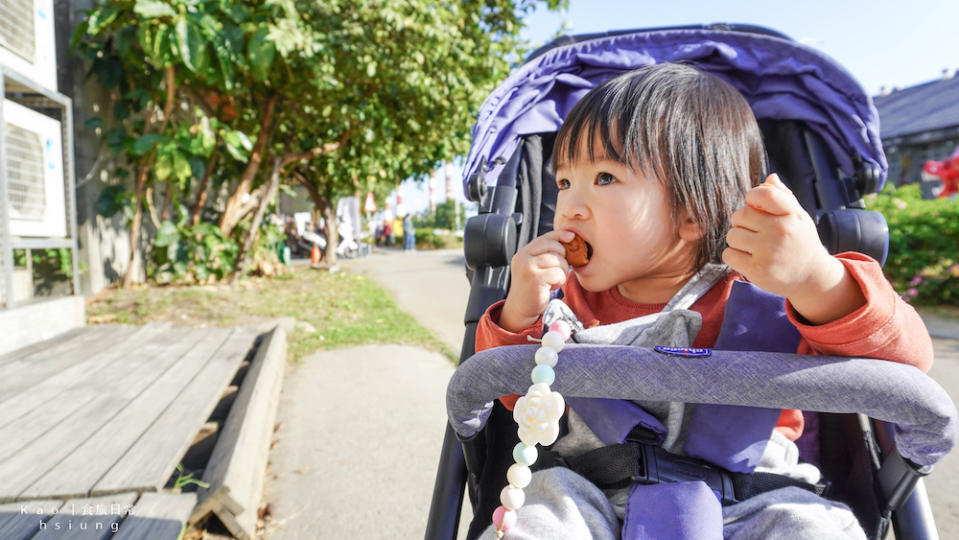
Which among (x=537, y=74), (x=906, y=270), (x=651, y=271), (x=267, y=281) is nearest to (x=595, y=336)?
(x=651, y=271)

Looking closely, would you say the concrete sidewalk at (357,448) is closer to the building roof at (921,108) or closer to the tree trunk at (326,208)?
the tree trunk at (326,208)

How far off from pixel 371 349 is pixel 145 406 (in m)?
2.50

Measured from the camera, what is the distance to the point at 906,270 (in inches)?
244

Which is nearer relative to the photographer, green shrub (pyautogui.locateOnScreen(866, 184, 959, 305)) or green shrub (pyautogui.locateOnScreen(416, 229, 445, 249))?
green shrub (pyautogui.locateOnScreen(866, 184, 959, 305))

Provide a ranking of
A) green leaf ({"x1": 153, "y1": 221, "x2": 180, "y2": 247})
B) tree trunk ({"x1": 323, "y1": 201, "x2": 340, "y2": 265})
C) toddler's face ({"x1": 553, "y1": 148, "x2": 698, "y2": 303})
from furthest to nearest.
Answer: tree trunk ({"x1": 323, "y1": 201, "x2": 340, "y2": 265})
green leaf ({"x1": 153, "y1": 221, "x2": 180, "y2": 247})
toddler's face ({"x1": 553, "y1": 148, "x2": 698, "y2": 303})

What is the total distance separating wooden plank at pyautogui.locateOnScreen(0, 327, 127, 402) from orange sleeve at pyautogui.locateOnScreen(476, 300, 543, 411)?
2331 millimetres

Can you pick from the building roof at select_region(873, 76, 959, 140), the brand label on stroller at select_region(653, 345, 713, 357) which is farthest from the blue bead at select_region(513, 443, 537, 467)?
the building roof at select_region(873, 76, 959, 140)

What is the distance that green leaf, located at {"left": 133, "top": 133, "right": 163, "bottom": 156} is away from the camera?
17.1 feet

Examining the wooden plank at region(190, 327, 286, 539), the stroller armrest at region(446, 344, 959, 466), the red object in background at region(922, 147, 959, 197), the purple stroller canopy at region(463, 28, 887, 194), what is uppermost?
the purple stroller canopy at region(463, 28, 887, 194)

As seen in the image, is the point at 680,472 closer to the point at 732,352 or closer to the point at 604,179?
the point at 732,352

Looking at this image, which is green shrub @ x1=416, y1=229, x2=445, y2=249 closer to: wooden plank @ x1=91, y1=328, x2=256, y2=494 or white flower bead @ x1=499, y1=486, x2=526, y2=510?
wooden plank @ x1=91, y1=328, x2=256, y2=494

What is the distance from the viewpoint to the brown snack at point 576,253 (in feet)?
3.64

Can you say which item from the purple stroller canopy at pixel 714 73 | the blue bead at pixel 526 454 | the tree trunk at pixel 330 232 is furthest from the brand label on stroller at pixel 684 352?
the tree trunk at pixel 330 232

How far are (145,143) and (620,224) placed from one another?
5505 mm
